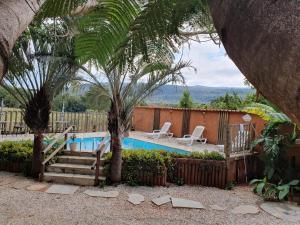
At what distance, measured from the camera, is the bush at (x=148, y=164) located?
23.6ft

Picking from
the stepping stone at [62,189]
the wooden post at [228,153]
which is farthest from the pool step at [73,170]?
the wooden post at [228,153]

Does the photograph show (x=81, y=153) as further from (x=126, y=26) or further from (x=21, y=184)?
(x=126, y=26)

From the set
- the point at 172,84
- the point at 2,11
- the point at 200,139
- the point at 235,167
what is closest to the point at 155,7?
the point at 2,11

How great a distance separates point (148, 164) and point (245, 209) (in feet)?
7.70

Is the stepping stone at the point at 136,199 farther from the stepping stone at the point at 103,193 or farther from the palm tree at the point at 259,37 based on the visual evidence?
the palm tree at the point at 259,37

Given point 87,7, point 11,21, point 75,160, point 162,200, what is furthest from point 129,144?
point 11,21

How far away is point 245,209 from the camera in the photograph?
19.2ft

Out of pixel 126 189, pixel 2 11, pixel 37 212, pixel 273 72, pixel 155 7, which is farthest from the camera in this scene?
pixel 126 189

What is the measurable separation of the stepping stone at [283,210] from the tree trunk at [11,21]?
18.5ft

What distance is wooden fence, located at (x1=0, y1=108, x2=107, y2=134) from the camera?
12.3 metres

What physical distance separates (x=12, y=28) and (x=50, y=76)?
6793mm

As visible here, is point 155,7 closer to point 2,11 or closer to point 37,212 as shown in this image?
point 2,11

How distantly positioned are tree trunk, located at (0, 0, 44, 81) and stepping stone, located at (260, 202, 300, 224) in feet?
18.5

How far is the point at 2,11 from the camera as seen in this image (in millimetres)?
708
